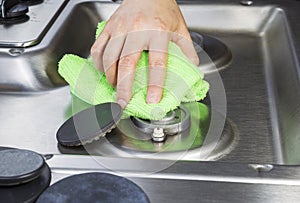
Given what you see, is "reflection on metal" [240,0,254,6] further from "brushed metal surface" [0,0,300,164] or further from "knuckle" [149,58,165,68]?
"knuckle" [149,58,165,68]

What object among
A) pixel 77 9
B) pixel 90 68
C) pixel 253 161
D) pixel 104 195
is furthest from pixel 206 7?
pixel 104 195

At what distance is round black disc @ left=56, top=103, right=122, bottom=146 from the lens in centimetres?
68

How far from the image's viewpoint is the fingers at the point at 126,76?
74 centimetres

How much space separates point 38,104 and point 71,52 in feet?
0.53

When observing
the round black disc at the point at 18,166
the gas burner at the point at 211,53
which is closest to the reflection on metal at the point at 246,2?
the gas burner at the point at 211,53

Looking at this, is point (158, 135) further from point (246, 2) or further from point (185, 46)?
point (246, 2)

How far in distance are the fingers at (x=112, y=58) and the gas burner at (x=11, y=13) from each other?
237 millimetres

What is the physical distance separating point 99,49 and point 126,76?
7 cm

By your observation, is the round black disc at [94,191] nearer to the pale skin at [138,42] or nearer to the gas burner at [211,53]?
the pale skin at [138,42]

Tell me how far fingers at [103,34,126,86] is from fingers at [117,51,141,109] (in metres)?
0.01

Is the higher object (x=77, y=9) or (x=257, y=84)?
(x=77, y=9)

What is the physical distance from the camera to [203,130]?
745mm

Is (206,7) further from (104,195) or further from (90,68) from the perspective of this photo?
(104,195)

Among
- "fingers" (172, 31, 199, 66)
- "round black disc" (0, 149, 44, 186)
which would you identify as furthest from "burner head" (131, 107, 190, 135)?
"round black disc" (0, 149, 44, 186)
